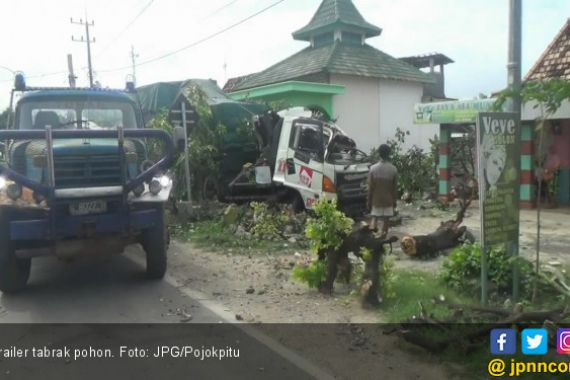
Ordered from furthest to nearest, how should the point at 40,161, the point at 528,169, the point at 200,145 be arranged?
the point at 200,145 → the point at 528,169 → the point at 40,161

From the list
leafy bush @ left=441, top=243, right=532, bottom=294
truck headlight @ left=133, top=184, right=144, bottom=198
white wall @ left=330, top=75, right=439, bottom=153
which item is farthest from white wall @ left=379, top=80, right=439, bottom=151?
truck headlight @ left=133, top=184, right=144, bottom=198

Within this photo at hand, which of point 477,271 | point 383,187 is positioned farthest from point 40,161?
point 477,271

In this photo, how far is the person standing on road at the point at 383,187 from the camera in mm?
8500

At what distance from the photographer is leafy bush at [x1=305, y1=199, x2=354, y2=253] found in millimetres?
6027

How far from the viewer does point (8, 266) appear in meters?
6.25

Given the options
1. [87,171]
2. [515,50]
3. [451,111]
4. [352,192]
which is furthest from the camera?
[451,111]

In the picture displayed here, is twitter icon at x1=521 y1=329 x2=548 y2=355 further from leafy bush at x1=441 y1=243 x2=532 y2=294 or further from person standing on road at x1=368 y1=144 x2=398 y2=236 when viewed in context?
person standing on road at x1=368 y1=144 x2=398 y2=236

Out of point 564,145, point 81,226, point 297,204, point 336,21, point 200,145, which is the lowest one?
point 297,204

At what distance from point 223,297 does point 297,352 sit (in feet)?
6.42

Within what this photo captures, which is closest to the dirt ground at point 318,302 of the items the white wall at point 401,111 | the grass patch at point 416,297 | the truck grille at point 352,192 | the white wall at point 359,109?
the grass patch at point 416,297

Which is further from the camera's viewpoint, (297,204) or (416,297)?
(297,204)

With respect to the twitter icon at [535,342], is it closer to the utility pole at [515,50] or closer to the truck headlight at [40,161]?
the utility pole at [515,50]

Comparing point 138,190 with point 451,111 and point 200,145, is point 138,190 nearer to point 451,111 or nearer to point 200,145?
point 200,145

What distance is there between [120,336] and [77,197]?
1.77 m
